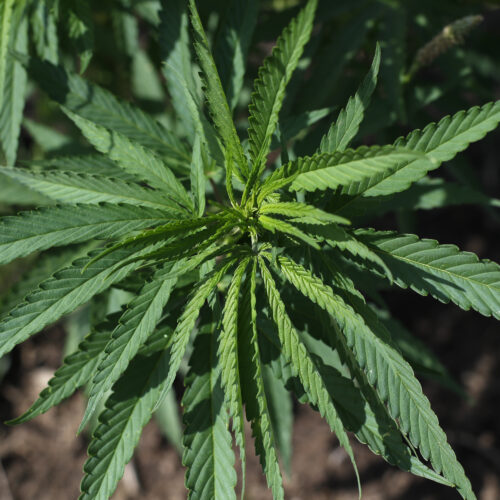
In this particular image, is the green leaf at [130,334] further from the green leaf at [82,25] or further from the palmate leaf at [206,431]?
the green leaf at [82,25]

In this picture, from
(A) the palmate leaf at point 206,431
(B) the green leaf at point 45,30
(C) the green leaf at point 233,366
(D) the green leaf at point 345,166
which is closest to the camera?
(D) the green leaf at point 345,166

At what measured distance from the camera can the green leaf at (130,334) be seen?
1042 millimetres

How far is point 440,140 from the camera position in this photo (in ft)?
3.37

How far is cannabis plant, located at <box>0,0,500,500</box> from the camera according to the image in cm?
100

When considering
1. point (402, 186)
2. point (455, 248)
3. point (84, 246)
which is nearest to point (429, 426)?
point (455, 248)

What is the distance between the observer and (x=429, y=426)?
104cm

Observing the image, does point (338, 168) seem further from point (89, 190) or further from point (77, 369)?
point (77, 369)

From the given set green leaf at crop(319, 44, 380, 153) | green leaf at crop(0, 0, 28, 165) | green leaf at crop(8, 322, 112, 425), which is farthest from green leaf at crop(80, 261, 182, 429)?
green leaf at crop(0, 0, 28, 165)

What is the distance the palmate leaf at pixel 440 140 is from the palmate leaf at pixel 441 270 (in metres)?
0.12

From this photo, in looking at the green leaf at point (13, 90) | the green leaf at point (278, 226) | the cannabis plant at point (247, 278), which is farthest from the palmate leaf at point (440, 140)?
the green leaf at point (13, 90)

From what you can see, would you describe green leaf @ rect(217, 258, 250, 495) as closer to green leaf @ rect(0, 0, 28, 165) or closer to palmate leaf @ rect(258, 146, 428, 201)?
palmate leaf @ rect(258, 146, 428, 201)

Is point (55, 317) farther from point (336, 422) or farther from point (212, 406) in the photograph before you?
point (336, 422)

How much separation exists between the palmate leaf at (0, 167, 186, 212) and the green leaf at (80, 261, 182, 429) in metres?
0.16

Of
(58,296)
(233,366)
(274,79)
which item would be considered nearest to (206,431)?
(233,366)
